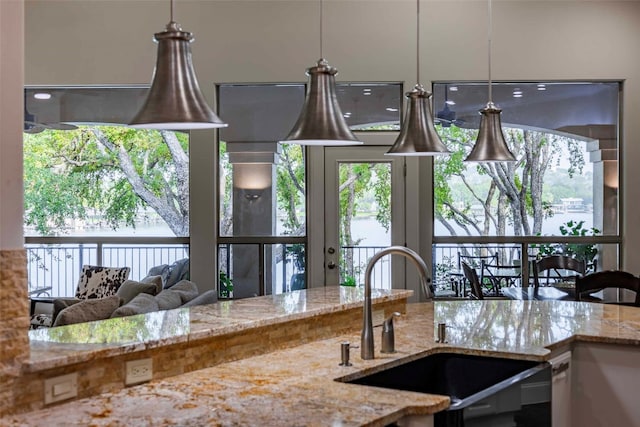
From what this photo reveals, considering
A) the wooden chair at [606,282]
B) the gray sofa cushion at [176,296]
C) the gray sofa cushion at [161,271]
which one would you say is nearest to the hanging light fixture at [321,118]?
the gray sofa cushion at [176,296]

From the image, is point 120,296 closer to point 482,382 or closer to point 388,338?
point 388,338

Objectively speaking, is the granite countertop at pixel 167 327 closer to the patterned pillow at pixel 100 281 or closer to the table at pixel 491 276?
the patterned pillow at pixel 100 281

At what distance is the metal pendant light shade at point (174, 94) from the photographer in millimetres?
2229

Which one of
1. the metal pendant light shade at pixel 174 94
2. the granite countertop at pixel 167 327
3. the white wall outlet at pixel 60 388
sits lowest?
the white wall outlet at pixel 60 388

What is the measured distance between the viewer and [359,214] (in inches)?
321

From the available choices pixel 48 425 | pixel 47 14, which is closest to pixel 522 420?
pixel 48 425

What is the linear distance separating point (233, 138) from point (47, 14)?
92.2 inches

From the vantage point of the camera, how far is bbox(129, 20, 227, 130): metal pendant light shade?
7.31ft

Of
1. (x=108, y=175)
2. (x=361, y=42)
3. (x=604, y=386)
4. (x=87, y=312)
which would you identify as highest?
(x=361, y=42)

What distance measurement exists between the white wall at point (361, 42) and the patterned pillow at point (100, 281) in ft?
6.53

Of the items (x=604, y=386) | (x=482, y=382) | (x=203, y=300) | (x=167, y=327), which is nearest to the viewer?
(x=167, y=327)

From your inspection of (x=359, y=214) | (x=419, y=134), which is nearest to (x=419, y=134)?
(x=419, y=134)

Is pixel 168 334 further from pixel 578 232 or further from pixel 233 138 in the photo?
pixel 578 232

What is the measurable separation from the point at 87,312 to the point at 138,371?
2.33 meters
